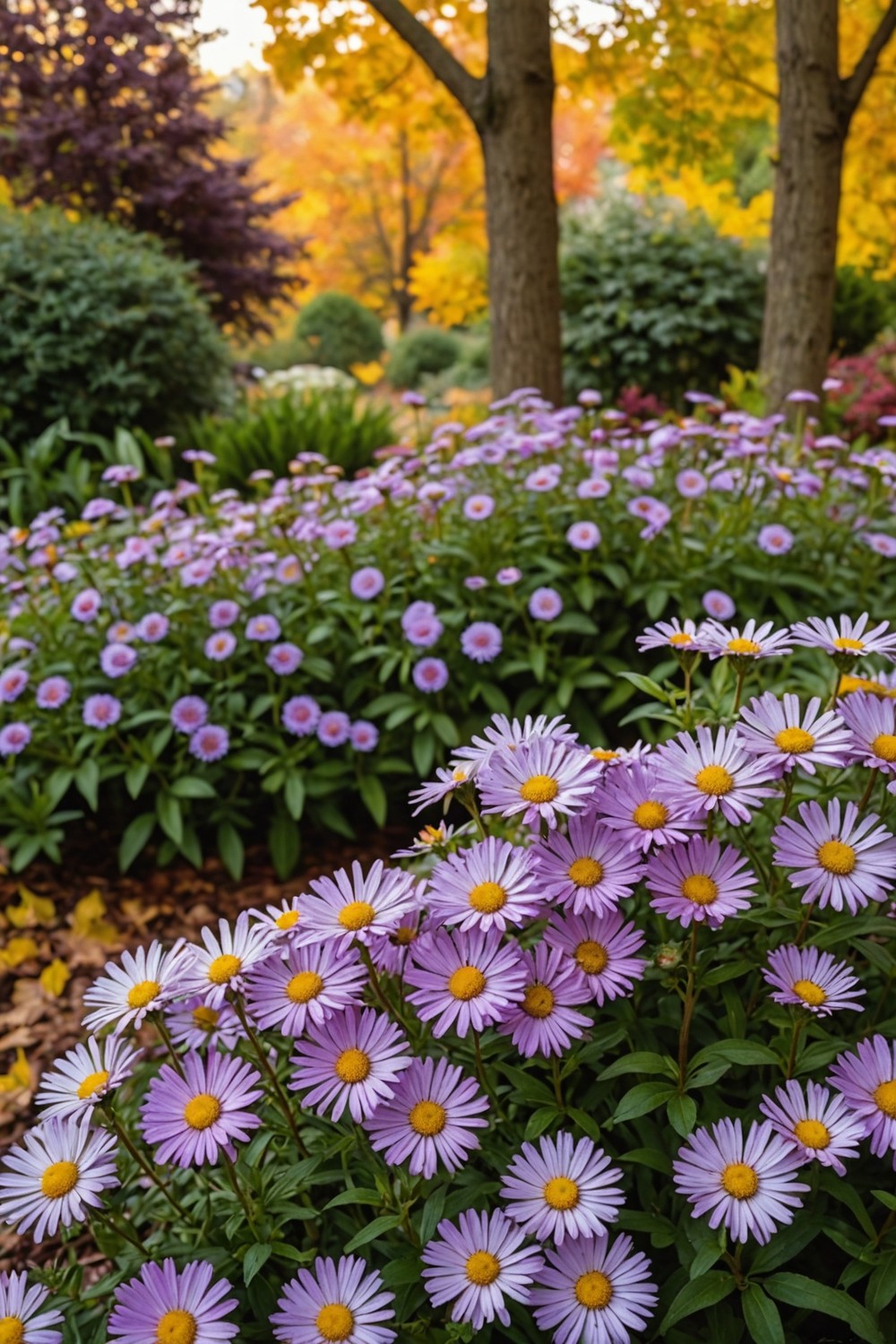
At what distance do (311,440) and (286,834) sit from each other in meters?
2.97

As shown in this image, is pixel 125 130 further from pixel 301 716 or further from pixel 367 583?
pixel 301 716

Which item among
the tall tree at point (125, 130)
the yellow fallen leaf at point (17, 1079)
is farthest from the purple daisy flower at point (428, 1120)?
the tall tree at point (125, 130)

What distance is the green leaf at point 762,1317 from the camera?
0.91m

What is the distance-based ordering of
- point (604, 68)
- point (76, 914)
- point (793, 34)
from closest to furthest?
point (76, 914), point (793, 34), point (604, 68)

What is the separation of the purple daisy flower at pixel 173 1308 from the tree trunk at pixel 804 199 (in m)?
4.19

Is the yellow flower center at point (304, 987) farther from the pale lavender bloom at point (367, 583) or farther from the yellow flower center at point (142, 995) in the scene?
the pale lavender bloom at point (367, 583)

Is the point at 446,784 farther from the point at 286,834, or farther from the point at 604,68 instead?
the point at 604,68

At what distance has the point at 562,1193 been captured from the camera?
37.3 inches

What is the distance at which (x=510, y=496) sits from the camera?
A: 2977 mm

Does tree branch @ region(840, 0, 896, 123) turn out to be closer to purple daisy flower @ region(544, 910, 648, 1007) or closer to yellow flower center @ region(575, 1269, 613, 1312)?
purple daisy flower @ region(544, 910, 648, 1007)

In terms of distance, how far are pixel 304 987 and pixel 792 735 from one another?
57cm

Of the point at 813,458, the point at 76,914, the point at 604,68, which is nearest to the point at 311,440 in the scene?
the point at 604,68

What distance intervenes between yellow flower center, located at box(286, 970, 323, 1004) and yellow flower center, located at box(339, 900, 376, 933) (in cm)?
6

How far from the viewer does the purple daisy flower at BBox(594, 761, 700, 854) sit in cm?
100
